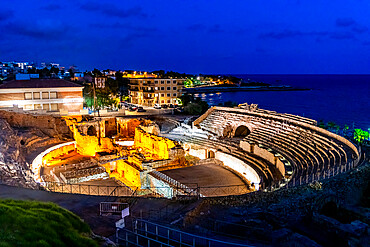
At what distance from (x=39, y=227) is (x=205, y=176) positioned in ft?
66.3

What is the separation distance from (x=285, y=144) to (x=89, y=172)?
63.3ft

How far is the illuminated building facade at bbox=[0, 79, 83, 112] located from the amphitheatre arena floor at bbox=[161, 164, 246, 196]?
28138mm

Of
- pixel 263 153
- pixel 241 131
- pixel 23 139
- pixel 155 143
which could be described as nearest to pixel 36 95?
pixel 23 139

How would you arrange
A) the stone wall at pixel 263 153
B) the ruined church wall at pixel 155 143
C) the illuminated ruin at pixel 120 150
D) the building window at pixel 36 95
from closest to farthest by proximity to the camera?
1. the stone wall at pixel 263 153
2. the illuminated ruin at pixel 120 150
3. the ruined church wall at pixel 155 143
4. the building window at pixel 36 95

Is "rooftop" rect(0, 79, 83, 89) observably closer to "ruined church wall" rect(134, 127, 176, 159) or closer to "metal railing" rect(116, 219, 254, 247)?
"ruined church wall" rect(134, 127, 176, 159)

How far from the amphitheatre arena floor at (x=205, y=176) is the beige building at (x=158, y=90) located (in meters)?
43.2

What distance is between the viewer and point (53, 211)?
1167 cm

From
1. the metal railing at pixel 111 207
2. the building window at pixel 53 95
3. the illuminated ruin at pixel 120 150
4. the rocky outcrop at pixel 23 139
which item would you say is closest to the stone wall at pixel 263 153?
the illuminated ruin at pixel 120 150

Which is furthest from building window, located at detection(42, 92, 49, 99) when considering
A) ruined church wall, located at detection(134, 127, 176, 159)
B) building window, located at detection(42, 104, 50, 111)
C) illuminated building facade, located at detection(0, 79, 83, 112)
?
ruined church wall, located at detection(134, 127, 176, 159)

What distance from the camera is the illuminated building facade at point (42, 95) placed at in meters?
49.0

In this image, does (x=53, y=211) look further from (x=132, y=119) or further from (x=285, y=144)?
(x=132, y=119)

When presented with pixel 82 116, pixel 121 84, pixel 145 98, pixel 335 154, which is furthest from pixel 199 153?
pixel 121 84

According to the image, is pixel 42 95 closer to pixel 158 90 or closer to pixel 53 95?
pixel 53 95

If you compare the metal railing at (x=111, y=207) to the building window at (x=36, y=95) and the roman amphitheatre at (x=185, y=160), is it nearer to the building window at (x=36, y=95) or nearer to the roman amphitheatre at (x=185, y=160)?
the roman amphitheatre at (x=185, y=160)
